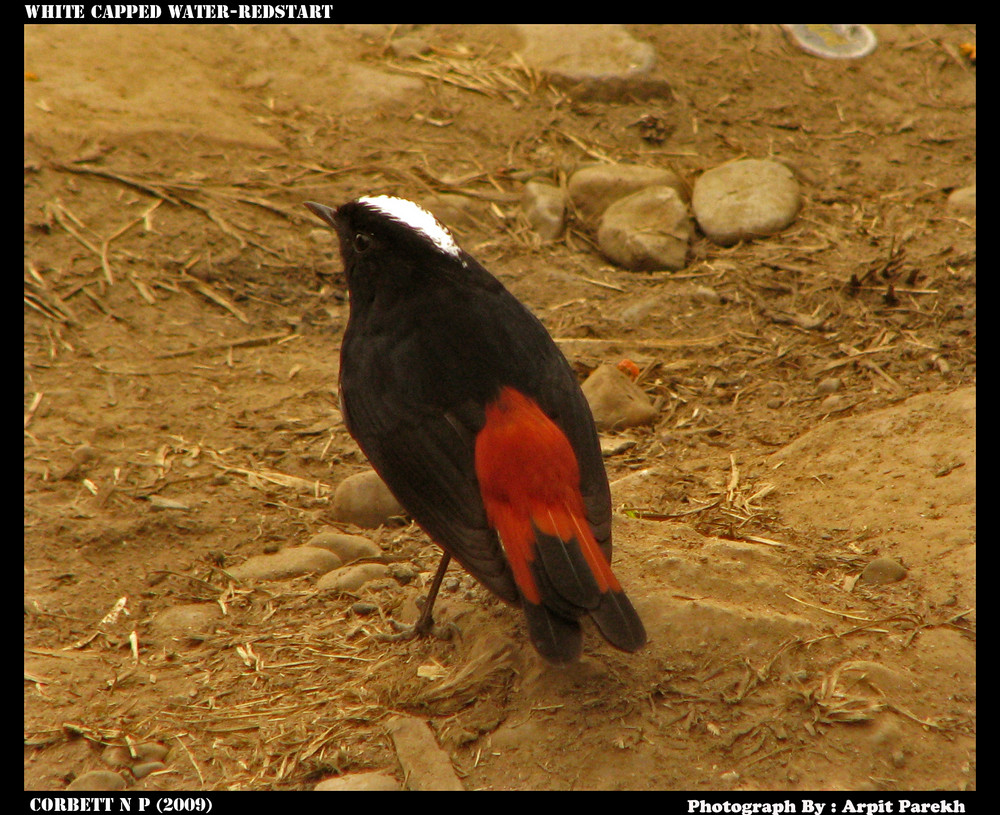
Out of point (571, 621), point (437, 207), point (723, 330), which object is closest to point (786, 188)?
point (723, 330)

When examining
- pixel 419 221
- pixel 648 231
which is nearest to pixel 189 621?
pixel 419 221

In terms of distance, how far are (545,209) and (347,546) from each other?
3.07m

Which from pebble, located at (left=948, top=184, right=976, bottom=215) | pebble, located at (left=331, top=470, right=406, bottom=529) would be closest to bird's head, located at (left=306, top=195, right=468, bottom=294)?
pebble, located at (left=331, top=470, right=406, bottom=529)

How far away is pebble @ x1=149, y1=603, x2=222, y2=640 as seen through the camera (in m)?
3.81

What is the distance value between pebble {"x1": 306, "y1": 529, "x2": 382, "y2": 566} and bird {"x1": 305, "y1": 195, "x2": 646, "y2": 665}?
2.14 feet

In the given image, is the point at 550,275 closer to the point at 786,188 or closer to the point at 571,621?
the point at 786,188

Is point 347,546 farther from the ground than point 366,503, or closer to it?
closer to it

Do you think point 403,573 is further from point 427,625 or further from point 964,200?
point 964,200

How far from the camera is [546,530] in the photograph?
10.1 feet

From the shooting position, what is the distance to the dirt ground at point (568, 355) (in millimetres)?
3082

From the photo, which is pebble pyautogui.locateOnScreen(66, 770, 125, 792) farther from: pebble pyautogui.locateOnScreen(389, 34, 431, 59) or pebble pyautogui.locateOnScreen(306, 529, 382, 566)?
pebble pyautogui.locateOnScreen(389, 34, 431, 59)

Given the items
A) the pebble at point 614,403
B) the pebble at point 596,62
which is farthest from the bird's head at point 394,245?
the pebble at point 596,62

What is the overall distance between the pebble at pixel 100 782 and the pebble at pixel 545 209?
428 cm

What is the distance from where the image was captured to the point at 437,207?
6.49 m
